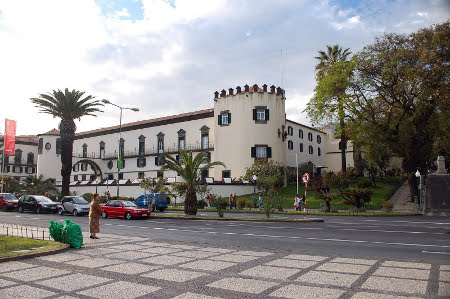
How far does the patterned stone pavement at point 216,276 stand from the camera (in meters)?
6.29

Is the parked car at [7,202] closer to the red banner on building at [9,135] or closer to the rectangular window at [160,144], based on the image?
the red banner on building at [9,135]

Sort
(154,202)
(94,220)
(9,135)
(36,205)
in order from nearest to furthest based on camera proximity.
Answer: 1. (94,220)
2. (36,205)
3. (154,202)
4. (9,135)

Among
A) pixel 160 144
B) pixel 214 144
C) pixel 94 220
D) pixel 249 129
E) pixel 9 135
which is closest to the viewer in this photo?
pixel 94 220

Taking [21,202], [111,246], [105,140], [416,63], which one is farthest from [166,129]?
[111,246]

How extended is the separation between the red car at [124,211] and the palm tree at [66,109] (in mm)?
18979

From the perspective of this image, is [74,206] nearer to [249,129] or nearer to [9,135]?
[9,135]

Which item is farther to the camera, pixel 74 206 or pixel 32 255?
pixel 74 206

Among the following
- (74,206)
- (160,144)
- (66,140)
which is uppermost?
(160,144)

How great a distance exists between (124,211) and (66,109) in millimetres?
21384

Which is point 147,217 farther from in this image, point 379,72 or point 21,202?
point 379,72

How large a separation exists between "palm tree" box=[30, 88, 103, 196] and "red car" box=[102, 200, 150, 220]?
19.0 metres

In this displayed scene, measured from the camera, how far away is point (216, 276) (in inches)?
296

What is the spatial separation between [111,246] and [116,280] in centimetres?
486

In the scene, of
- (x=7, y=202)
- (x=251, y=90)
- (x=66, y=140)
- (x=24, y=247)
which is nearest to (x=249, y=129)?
(x=251, y=90)
